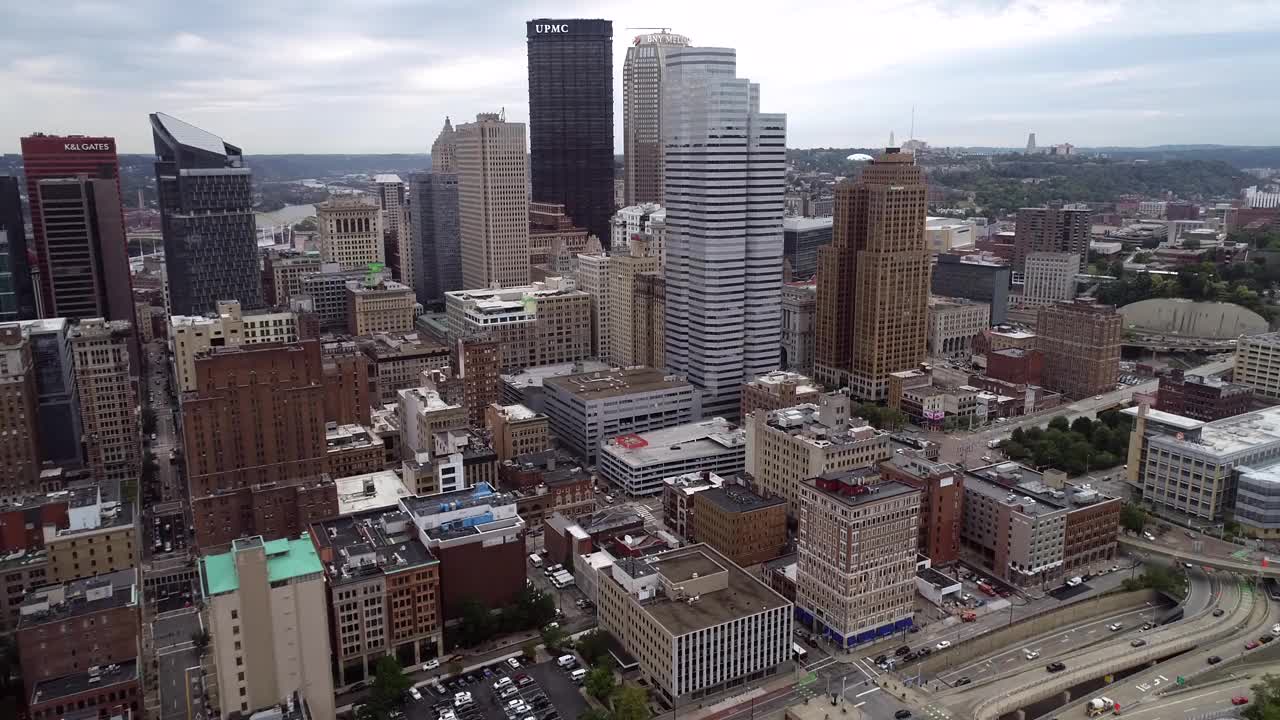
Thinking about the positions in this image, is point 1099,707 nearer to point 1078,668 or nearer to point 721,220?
point 1078,668

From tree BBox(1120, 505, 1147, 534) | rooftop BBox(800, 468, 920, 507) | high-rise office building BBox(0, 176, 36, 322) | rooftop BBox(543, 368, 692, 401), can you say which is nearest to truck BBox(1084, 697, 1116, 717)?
rooftop BBox(800, 468, 920, 507)

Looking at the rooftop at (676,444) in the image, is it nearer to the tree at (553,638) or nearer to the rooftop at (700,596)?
the rooftop at (700,596)

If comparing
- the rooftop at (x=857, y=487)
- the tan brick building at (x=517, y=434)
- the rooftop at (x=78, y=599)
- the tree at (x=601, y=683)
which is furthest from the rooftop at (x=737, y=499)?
the rooftop at (x=78, y=599)

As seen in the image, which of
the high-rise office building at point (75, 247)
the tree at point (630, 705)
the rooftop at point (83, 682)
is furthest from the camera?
the high-rise office building at point (75, 247)

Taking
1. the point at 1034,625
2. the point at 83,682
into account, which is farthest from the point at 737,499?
the point at 83,682

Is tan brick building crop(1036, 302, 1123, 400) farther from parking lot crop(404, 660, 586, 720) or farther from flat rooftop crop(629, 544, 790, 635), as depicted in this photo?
parking lot crop(404, 660, 586, 720)

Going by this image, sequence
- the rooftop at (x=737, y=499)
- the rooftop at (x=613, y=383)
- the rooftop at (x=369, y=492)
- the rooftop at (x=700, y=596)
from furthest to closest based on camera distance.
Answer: the rooftop at (x=613, y=383) → the rooftop at (x=369, y=492) → the rooftop at (x=737, y=499) → the rooftop at (x=700, y=596)
